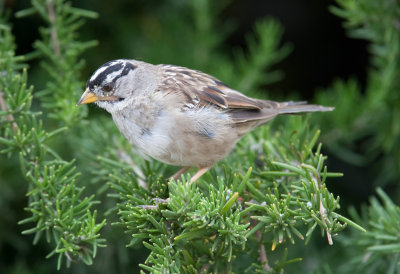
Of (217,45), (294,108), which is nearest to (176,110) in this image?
(294,108)

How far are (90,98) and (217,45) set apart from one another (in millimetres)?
1482

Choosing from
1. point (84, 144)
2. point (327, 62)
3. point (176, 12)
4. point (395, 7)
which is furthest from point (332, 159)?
point (84, 144)

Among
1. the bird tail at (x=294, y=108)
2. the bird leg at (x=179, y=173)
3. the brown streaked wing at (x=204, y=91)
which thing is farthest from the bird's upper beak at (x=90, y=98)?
the bird tail at (x=294, y=108)

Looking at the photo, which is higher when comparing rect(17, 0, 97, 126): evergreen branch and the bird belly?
rect(17, 0, 97, 126): evergreen branch

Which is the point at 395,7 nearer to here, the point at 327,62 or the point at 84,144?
the point at 327,62

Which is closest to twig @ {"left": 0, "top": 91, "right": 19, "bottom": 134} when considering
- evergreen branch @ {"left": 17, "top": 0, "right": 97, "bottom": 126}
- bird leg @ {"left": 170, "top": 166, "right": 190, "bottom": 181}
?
evergreen branch @ {"left": 17, "top": 0, "right": 97, "bottom": 126}

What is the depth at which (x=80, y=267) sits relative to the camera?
113 inches

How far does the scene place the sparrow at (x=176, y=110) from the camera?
95.7 inches

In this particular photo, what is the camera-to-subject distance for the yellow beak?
97.4 inches

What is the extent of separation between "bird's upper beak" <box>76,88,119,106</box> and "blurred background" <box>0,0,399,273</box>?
0.77 meters

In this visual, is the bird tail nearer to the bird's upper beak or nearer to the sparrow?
the sparrow

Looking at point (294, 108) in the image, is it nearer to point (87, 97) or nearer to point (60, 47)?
point (87, 97)

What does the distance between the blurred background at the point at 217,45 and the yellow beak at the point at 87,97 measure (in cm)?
77

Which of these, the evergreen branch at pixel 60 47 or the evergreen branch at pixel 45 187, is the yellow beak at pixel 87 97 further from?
the evergreen branch at pixel 45 187
